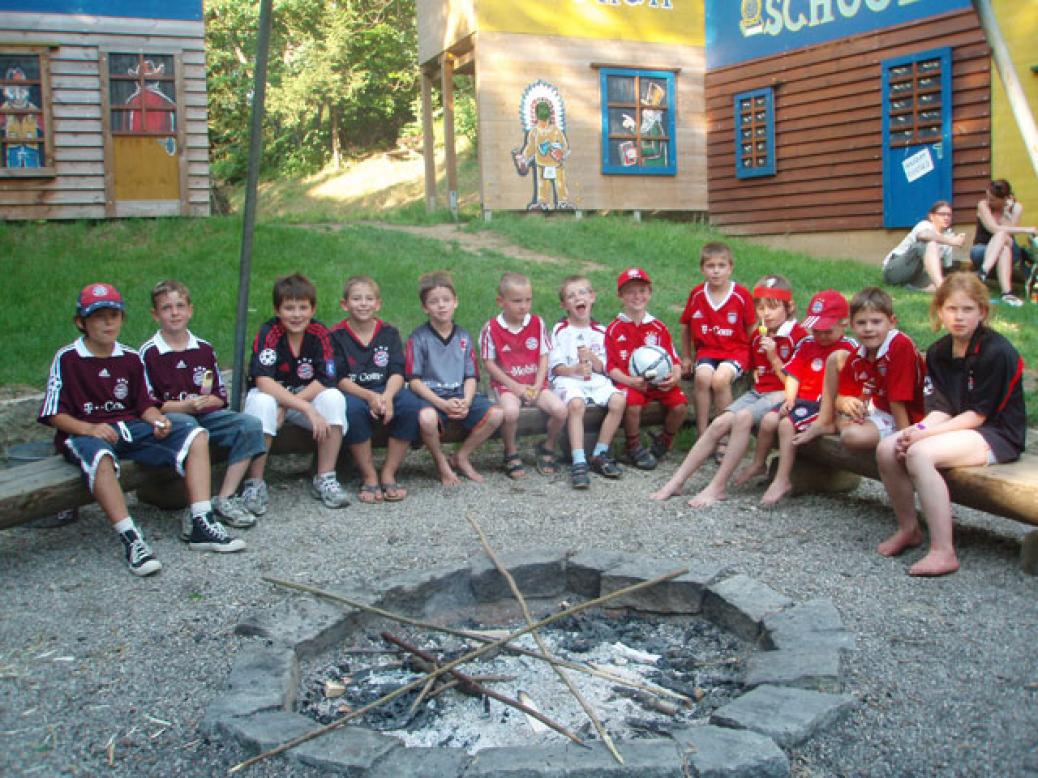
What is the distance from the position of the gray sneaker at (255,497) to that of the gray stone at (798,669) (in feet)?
9.49

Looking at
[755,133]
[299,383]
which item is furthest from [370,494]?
[755,133]

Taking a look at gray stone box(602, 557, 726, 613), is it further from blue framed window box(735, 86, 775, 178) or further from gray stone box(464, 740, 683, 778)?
blue framed window box(735, 86, 775, 178)

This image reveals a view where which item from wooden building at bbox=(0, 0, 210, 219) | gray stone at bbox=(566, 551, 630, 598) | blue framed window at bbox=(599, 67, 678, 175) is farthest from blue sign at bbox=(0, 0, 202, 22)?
gray stone at bbox=(566, 551, 630, 598)

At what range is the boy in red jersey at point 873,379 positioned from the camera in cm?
464

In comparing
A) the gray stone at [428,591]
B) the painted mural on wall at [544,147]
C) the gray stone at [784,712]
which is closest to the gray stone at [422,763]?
the gray stone at [784,712]

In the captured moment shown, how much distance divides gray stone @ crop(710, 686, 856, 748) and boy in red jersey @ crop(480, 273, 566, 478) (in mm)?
3191

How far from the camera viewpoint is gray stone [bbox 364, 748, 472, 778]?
2.56m

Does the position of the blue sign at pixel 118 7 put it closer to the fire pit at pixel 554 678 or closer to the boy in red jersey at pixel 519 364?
the boy in red jersey at pixel 519 364

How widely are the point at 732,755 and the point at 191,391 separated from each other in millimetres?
3631

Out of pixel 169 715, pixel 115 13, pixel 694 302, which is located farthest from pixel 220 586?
pixel 115 13

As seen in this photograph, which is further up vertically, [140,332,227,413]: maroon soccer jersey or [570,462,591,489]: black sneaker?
[140,332,227,413]: maroon soccer jersey

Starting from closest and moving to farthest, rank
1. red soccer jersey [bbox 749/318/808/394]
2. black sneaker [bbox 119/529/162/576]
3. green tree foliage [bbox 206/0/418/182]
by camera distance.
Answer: black sneaker [bbox 119/529/162/576], red soccer jersey [bbox 749/318/808/394], green tree foliage [bbox 206/0/418/182]

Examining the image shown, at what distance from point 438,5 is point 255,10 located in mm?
16678

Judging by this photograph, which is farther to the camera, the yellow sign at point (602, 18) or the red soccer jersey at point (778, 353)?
the yellow sign at point (602, 18)
